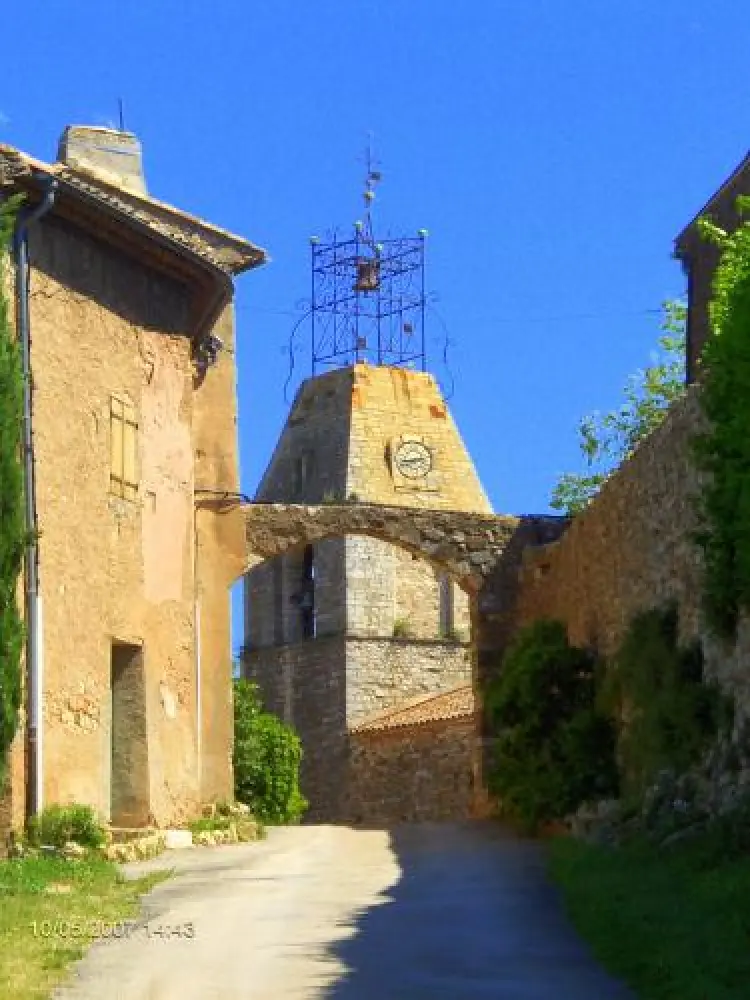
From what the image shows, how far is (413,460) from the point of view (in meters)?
59.3

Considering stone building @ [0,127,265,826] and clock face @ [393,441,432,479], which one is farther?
clock face @ [393,441,432,479]

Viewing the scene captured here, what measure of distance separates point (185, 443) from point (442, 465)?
36526 mm

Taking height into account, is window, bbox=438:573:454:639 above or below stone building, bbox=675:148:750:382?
below

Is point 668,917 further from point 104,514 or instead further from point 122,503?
point 122,503

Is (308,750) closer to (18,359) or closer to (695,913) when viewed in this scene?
(18,359)

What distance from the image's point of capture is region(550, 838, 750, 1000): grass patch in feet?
31.7

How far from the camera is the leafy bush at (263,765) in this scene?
3047 cm

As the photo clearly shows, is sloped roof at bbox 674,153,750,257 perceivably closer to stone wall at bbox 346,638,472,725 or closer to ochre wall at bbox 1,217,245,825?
ochre wall at bbox 1,217,245,825

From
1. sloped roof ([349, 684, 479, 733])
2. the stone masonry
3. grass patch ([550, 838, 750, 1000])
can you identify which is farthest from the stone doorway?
the stone masonry

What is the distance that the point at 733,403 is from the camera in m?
14.1

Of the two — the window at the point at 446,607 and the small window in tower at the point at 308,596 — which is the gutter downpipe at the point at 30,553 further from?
the small window in tower at the point at 308,596

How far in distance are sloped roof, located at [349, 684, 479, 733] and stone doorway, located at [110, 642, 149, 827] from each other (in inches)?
751

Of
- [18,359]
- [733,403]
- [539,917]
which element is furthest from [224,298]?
[539,917]

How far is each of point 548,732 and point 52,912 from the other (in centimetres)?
980
